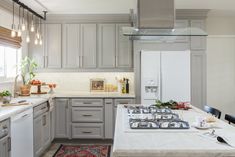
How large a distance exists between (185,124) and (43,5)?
3362 mm

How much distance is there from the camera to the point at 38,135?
4.00 m

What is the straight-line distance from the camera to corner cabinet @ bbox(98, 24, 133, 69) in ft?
17.3

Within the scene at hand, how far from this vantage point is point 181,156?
1.63 m

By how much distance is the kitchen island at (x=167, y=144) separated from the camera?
162 cm

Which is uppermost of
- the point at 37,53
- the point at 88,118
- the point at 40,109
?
the point at 37,53

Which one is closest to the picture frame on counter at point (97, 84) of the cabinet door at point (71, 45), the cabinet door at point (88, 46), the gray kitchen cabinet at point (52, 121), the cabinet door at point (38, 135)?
the cabinet door at point (88, 46)

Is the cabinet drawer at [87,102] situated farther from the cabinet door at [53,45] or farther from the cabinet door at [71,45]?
the cabinet door at [53,45]

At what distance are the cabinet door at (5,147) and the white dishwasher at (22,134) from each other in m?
0.14

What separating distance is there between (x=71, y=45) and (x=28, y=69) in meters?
0.98

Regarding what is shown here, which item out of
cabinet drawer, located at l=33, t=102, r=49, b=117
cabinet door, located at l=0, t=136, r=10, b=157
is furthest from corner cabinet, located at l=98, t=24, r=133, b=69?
cabinet door, located at l=0, t=136, r=10, b=157

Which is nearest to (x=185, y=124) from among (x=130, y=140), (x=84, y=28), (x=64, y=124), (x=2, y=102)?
(x=130, y=140)

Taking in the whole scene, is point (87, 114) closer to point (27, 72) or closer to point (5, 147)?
point (27, 72)

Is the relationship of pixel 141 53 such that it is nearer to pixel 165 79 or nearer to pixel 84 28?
pixel 165 79

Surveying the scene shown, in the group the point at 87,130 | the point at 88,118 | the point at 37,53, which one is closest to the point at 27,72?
the point at 37,53
